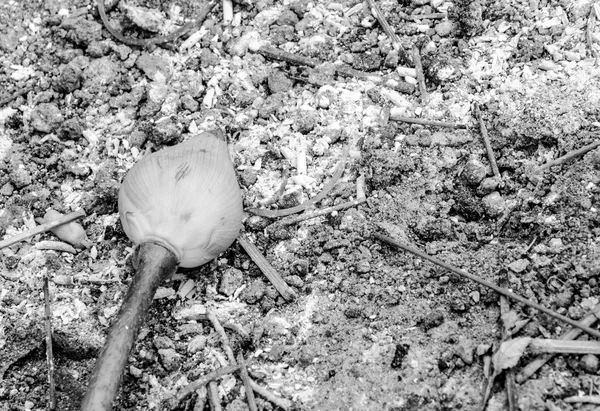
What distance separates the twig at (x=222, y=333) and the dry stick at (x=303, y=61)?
45.8 inches

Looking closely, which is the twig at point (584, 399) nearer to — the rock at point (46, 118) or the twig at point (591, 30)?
the twig at point (591, 30)

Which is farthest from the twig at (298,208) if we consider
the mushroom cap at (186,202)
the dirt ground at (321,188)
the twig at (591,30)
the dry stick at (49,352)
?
the twig at (591,30)

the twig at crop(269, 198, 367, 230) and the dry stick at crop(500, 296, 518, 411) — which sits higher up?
the twig at crop(269, 198, 367, 230)

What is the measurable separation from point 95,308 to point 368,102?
4.31 ft

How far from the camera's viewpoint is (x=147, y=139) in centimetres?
272

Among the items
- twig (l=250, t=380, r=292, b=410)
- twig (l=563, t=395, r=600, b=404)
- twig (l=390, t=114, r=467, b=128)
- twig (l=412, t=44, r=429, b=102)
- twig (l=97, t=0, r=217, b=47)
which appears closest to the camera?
twig (l=563, t=395, r=600, b=404)

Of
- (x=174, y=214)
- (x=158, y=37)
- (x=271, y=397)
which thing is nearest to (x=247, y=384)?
(x=271, y=397)

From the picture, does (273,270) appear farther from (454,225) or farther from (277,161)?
(454,225)

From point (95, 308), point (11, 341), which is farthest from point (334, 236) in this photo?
point (11, 341)

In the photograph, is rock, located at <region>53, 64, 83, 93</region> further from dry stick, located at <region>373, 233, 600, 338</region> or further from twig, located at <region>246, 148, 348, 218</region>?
dry stick, located at <region>373, 233, 600, 338</region>

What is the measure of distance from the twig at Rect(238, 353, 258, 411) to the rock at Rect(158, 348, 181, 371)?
205mm

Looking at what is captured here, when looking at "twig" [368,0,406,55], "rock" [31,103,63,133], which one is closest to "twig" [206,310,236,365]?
"rock" [31,103,63,133]

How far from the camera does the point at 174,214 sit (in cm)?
218

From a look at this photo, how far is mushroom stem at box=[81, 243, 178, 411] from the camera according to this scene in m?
1.93
